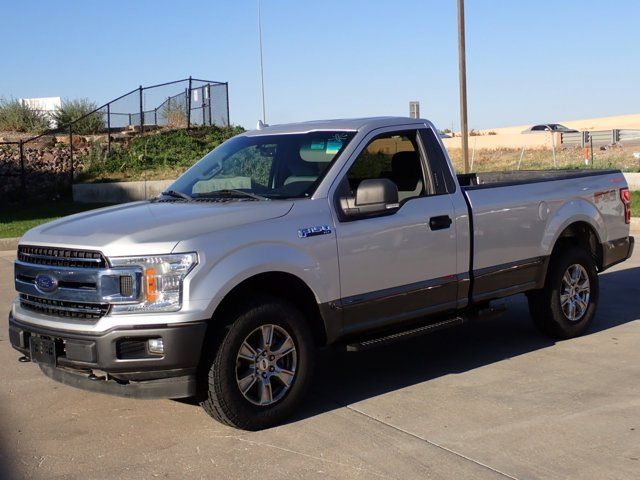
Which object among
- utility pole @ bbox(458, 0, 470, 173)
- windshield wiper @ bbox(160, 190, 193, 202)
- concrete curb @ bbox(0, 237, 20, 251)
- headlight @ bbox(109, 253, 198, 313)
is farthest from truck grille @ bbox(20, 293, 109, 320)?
utility pole @ bbox(458, 0, 470, 173)

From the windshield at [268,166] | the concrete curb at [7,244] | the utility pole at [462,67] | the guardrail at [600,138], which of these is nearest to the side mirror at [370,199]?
the windshield at [268,166]

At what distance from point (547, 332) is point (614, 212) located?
144 cm

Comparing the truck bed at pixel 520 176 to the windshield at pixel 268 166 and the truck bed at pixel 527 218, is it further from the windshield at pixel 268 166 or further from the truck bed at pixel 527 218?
the windshield at pixel 268 166

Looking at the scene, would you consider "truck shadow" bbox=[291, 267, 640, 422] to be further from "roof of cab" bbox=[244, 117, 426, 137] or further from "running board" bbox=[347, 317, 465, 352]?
"roof of cab" bbox=[244, 117, 426, 137]

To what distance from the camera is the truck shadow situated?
606 cm

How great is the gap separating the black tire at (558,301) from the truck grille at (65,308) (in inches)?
162

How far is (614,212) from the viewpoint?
312 inches

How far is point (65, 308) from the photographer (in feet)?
16.4

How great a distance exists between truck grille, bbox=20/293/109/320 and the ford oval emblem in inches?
3.0

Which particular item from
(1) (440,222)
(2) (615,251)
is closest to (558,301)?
(2) (615,251)

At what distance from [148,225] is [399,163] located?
2391 mm

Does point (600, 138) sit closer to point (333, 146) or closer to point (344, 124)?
point (344, 124)

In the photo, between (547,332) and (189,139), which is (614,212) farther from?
(189,139)

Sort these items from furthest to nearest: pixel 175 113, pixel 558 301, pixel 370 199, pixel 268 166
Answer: pixel 175 113, pixel 558 301, pixel 268 166, pixel 370 199
